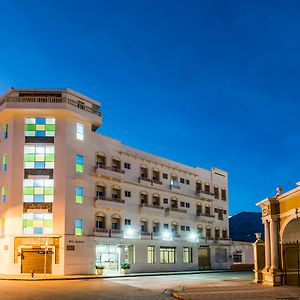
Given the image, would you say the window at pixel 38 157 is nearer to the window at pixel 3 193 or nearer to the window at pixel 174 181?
the window at pixel 3 193

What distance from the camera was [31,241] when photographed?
48.8 meters

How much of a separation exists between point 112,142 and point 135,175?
18.0ft

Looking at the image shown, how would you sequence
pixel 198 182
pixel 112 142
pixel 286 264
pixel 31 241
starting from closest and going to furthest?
pixel 286 264 < pixel 31 241 < pixel 112 142 < pixel 198 182

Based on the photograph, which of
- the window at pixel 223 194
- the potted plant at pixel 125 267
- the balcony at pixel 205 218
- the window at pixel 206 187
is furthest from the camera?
the window at pixel 223 194

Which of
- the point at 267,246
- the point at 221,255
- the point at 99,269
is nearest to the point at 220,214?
the point at 221,255

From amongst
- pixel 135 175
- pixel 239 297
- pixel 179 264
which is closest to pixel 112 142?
pixel 135 175

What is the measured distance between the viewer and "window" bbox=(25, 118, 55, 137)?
5153cm

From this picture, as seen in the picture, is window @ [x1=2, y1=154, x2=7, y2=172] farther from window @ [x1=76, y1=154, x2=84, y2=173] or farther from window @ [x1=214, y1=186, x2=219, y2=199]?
window @ [x1=214, y1=186, x2=219, y2=199]

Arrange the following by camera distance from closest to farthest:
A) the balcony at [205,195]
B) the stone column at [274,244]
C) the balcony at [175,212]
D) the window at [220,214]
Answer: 1. the stone column at [274,244]
2. the balcony at [175,212]
3. the balcony at [205,195]
4. the window at [220,214]

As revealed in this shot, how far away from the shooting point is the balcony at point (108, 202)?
53344 millimetres

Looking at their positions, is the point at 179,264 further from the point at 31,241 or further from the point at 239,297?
the point at 239,297

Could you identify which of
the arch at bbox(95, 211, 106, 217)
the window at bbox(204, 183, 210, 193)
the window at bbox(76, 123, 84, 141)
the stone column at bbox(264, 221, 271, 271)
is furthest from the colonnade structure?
the window at bbox(204, 183, 210, 193)

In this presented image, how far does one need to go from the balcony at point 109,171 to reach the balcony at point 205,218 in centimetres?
1725

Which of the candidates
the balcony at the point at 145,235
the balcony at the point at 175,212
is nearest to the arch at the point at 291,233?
the balcony at the point at 145,235
